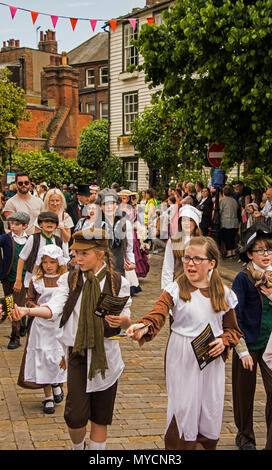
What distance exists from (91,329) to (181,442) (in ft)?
3.14

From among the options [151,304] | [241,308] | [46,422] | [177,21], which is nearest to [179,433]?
[241,308]

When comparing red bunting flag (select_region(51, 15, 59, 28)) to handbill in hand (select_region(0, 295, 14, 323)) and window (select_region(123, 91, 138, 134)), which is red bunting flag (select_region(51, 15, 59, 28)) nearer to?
window (select_region(123, 91, 138, 134))

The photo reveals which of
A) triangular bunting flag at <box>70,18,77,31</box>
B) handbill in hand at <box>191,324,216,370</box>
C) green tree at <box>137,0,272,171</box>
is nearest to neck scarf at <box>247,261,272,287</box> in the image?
handbill in hand at <box>191,324,216,370</box>

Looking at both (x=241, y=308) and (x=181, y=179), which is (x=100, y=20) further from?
(x=241, y=308)

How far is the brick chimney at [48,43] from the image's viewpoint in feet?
178

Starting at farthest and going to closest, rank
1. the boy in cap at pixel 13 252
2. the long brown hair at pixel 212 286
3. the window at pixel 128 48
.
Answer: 1. the window at pixel 128 48
2. the boy in cap at pixel 13 252
3. the long brown hair at pixel 212 286

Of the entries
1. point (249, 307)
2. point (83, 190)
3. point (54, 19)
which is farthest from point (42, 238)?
Answer: point (54, 19)

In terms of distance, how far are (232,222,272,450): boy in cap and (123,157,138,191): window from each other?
76.2 ft

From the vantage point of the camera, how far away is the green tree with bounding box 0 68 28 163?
31.0 m

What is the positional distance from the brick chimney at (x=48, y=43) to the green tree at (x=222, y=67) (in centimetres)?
4293

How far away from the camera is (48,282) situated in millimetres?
5867

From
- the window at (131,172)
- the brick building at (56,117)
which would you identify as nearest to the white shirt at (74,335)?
the window at (131,172)

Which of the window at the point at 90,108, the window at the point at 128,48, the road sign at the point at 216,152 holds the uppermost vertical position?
the window at the point at 128,48

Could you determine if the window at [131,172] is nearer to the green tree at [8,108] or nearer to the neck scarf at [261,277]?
the green tree at [8,108]
